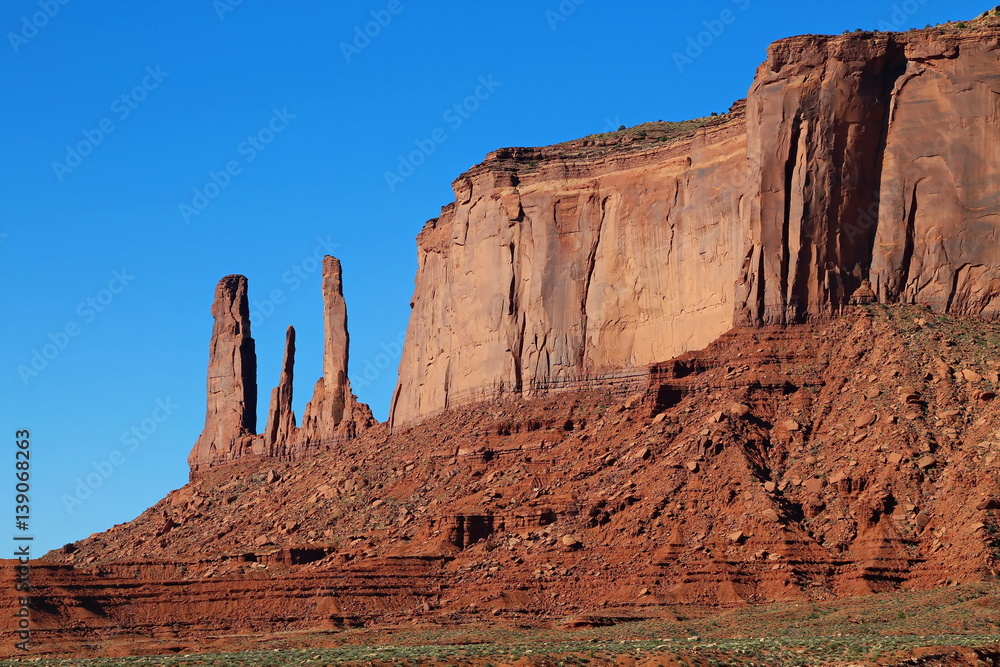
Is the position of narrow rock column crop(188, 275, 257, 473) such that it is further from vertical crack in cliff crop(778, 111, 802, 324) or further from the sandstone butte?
vertical crack in cliff crop(778, 111, 802, 324)

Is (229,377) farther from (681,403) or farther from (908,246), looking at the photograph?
(908,246)

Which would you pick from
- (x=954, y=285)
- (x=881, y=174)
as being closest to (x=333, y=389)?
(x=881, y=174)

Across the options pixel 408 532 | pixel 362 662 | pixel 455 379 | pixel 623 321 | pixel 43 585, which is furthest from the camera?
pixel 455 379

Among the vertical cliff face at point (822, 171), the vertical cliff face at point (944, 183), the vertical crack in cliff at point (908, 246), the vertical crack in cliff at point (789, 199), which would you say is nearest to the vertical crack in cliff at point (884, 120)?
the vertical cliff face at point (822, 171)

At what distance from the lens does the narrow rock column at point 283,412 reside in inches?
5349

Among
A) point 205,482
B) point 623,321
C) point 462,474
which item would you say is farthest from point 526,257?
point 205,482

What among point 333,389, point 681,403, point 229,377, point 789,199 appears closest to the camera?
point 681,403

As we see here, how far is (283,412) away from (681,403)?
135 feet

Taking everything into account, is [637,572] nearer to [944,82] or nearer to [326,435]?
[944,82]

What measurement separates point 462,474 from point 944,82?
2896 centimetres

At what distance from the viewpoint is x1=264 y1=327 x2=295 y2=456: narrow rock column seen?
5349 inches

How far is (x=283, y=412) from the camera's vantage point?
13725cm

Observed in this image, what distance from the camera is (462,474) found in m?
110

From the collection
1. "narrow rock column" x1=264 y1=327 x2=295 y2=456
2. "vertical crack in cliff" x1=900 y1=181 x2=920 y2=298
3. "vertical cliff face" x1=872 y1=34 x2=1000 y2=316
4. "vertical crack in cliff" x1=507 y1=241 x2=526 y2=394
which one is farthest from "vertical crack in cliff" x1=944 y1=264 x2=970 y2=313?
"narrow rock column" x1=264 y1=327 x2=295 y2=456
